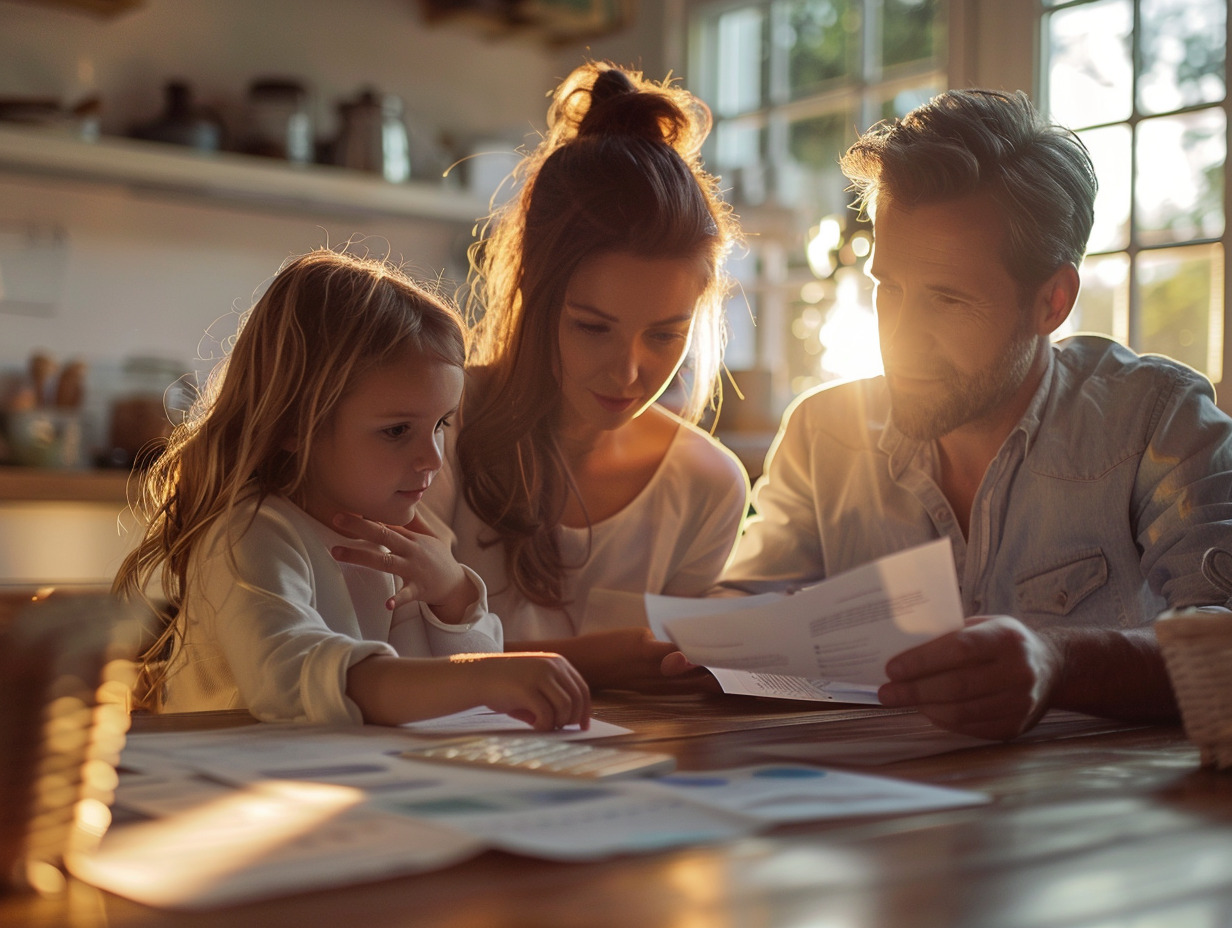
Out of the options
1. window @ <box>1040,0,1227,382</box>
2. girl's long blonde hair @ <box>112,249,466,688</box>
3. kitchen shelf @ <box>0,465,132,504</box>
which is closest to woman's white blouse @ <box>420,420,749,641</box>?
girl's long blonde hair @ <box>112,249,466,688</box>

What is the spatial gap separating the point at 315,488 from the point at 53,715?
2.40 feet

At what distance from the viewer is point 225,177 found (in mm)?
3396

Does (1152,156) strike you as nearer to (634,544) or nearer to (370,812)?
(634,544)

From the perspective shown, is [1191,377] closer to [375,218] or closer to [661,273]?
[661,273]

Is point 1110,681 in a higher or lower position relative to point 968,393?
lower

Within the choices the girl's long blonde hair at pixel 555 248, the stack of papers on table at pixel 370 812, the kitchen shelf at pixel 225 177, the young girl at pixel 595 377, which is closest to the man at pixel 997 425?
the young girl at pixel 595 377

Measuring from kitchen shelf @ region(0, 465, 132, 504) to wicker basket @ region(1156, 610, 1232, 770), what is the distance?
255 cm

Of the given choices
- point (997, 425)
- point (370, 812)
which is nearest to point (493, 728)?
point (370, 812)

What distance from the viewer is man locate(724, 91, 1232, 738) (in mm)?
1429

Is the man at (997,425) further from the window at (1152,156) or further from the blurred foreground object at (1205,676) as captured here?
the window at (1152,156)

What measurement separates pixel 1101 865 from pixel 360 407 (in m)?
0.81

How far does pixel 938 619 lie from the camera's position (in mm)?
919

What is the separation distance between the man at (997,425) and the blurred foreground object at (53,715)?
1086mm

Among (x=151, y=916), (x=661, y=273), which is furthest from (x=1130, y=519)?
(x=151, y=916)
